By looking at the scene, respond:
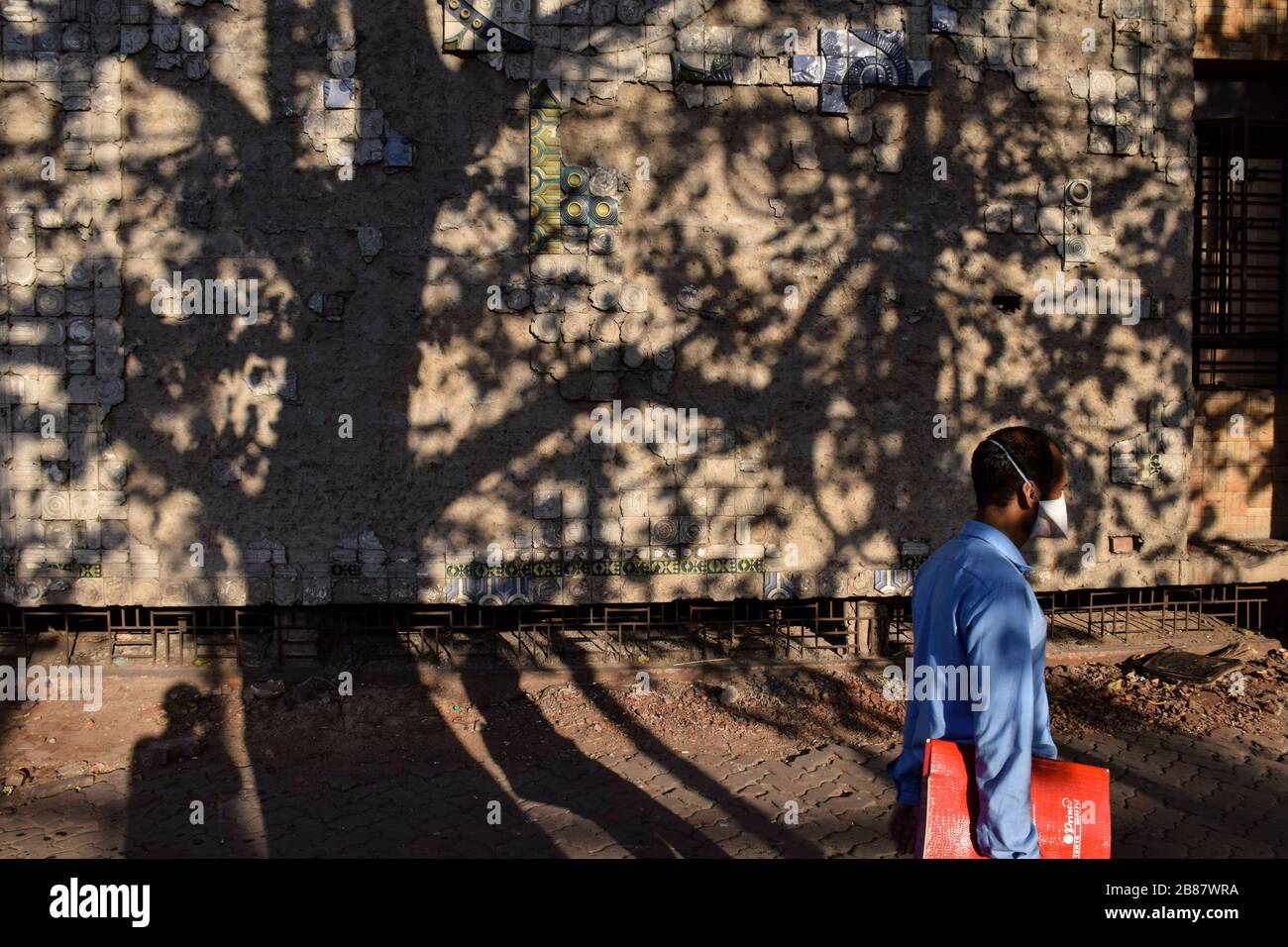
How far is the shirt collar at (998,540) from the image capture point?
2639 millimetres

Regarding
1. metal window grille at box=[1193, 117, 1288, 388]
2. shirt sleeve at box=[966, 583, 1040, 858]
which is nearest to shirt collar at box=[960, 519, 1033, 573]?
shirt sleeve at box=[966, 583, 1040, 858]

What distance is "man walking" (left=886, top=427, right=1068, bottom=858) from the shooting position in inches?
94.0

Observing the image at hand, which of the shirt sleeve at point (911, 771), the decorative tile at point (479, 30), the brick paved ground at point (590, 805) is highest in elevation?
the decorative tile at point (479, 30)

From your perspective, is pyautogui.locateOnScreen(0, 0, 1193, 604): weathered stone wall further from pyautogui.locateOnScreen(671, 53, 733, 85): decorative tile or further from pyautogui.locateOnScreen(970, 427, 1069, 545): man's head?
pyautogui.locateOnScreen(970, 427, 1069, 545): man's head

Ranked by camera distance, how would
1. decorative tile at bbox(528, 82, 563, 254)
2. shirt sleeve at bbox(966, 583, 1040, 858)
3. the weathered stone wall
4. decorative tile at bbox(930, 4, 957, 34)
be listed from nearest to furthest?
shirt sleeve at bbox(966, 583, 1040, 858), the weathered stone wall, decorative tile at bbox(528, 82, 563, 254), decorative tile at bbox(930, 4, 957, 34)

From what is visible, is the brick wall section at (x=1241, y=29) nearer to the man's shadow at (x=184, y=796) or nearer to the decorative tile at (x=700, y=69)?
the decorative tile at (x=700, y=69)

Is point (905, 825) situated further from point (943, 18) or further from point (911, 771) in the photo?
point (943, 18)

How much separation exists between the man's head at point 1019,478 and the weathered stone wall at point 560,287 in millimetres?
3588

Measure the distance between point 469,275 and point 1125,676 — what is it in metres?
5.76

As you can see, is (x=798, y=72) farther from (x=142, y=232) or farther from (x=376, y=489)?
(x=142, y=232)

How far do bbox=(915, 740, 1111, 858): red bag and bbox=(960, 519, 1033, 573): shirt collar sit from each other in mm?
587

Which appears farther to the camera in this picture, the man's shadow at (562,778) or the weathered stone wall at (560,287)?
the weathered stone wall at (560,287)

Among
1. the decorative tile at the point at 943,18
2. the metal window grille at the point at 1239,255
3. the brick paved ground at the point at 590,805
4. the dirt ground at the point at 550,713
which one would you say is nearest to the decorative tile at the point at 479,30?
the decorative tile at the point at 943,18

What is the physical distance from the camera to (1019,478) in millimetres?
2674
